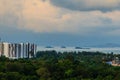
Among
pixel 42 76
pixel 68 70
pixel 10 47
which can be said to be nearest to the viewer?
pixel 42 76

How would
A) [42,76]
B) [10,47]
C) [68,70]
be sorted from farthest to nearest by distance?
[10,47] → [68,70] → [42,76]

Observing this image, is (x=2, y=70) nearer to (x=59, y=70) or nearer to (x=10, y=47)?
(x=59, y=70)

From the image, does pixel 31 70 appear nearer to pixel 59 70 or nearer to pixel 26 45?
pixel 59 70

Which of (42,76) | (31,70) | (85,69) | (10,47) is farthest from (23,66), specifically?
(10,47)

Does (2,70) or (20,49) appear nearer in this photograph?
(2,70)

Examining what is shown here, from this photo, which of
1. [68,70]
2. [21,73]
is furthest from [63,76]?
[21,73]

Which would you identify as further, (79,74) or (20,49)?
(20,49)
